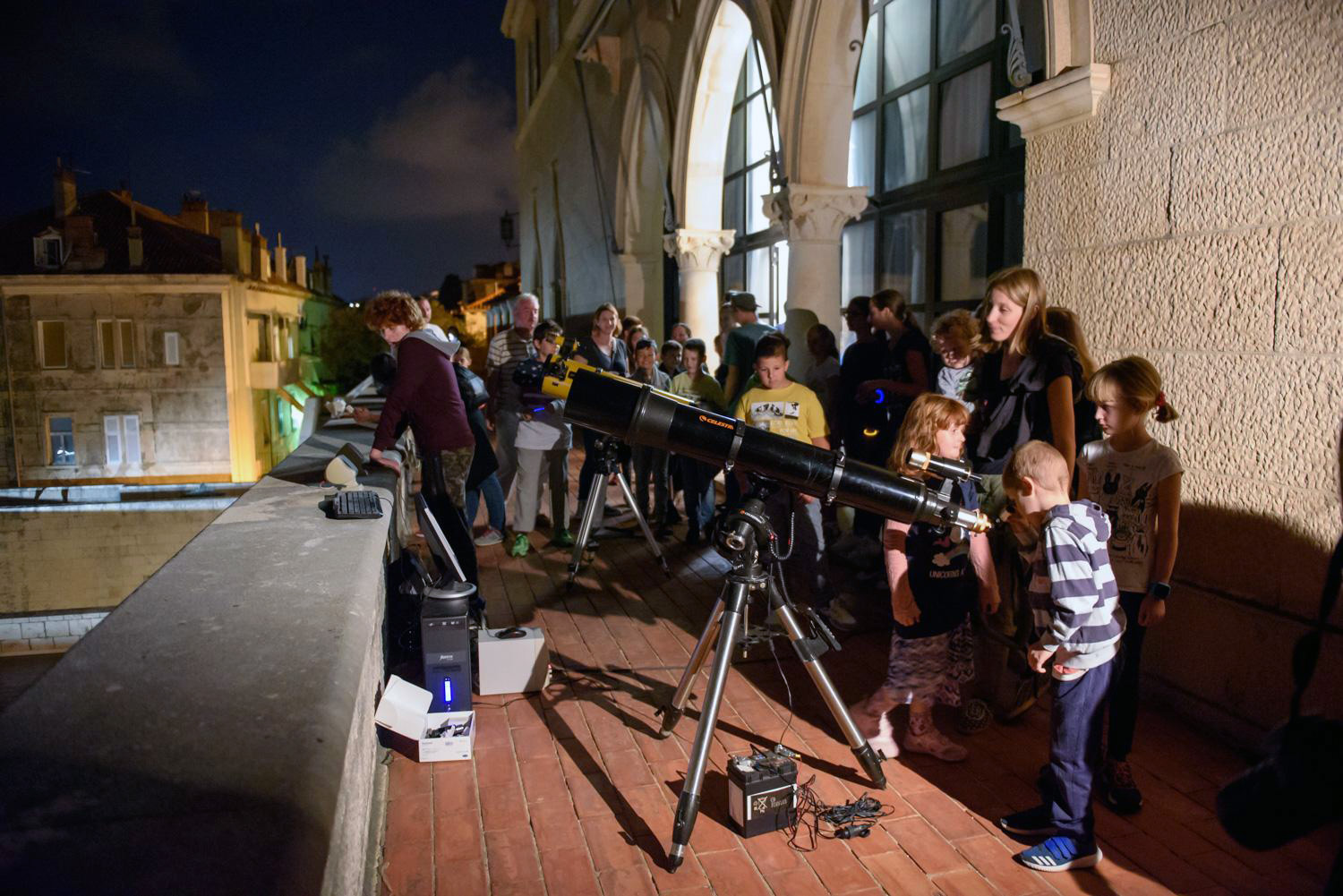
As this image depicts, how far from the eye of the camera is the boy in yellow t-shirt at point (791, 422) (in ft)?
14.2

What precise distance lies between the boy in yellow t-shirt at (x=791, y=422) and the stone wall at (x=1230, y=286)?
1.37 metres

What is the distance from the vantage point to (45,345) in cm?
2933

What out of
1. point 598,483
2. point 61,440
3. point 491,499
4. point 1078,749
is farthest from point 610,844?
point 61,440

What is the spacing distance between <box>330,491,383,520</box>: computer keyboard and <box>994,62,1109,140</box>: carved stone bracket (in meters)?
3.37

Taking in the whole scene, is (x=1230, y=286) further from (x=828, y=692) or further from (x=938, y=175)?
(x=938, y=175)

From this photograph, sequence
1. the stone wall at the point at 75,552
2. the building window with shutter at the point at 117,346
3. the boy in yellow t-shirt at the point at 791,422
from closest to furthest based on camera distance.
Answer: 1. the boy in yellow t-shirt at the point at 791,422
2. the stone wall at the point at 75,552
3. the building window with shutter at the point at 117,346

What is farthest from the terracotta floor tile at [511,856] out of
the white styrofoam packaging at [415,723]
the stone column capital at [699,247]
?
the stone column capital at [699,247]

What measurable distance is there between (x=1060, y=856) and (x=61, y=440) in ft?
118

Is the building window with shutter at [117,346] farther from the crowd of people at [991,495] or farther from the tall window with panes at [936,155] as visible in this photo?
the tall window with panes at [936,155]

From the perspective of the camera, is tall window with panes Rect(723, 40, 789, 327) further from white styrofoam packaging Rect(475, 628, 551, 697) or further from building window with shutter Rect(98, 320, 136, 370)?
building window with shutter Rect(98, 320, 136, 370)

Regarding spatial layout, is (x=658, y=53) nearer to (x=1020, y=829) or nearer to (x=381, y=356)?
(x=381, y=356)

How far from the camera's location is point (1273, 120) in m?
3.07

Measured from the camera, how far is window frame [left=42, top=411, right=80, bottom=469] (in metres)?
29.8

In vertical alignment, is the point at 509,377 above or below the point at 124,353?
below
